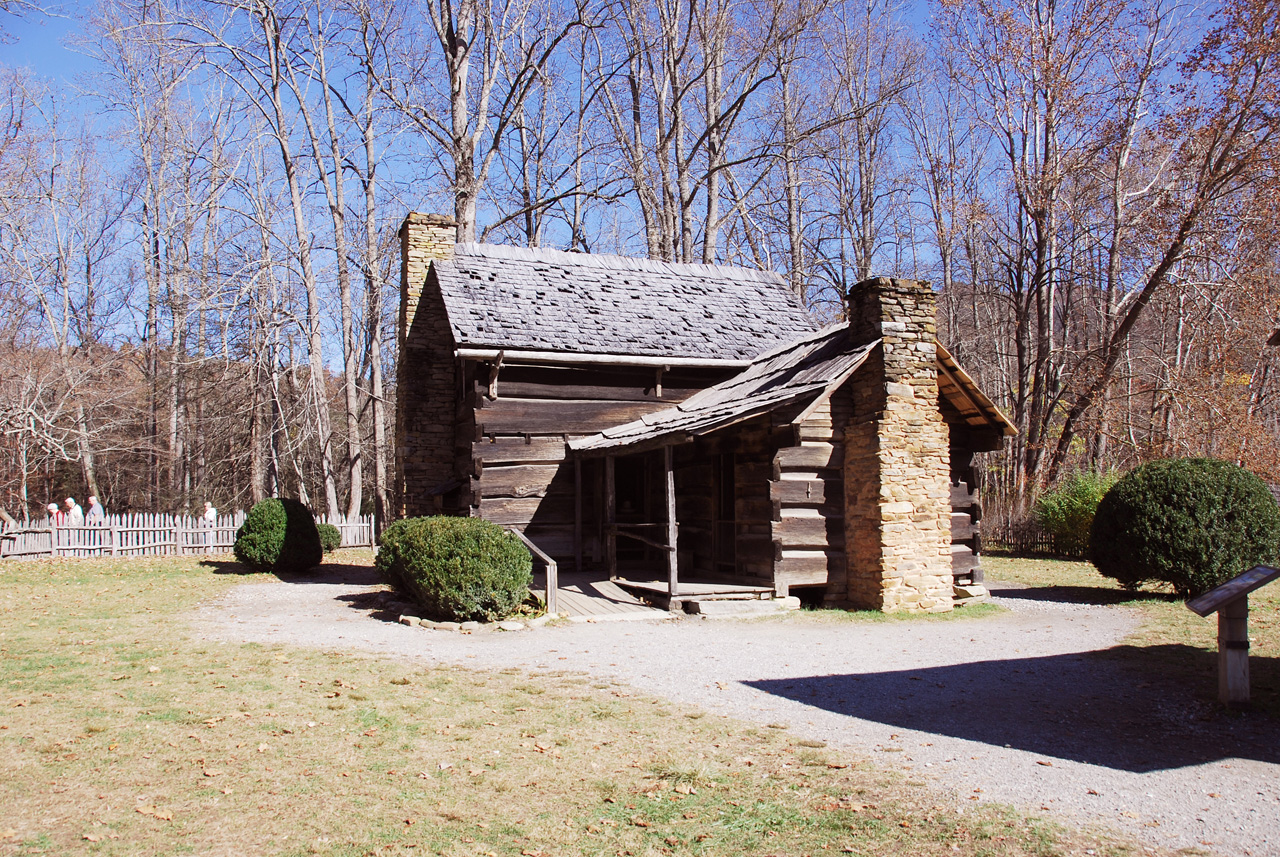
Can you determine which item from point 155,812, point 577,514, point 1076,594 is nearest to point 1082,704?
point 155,812

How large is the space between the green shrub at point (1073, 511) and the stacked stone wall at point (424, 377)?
1386 centimetres

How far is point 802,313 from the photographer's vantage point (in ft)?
62.3

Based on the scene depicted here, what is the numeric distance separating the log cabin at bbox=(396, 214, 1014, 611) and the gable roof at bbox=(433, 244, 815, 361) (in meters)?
0.05

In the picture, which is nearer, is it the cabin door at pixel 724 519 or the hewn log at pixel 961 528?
the hewn log at pixel 961 528

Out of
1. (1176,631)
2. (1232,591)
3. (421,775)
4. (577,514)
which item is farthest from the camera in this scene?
(577,514)

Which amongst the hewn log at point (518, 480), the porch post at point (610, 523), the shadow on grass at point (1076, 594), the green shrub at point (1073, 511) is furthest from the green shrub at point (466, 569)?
the green shrub at point (1073, 511)

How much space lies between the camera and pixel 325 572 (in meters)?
19.3

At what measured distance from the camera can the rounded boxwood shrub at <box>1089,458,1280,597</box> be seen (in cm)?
1259

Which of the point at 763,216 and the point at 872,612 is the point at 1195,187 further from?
the point at 872,612

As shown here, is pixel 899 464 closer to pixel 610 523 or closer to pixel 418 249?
pixel 610 523

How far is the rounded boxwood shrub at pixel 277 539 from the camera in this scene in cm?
1800

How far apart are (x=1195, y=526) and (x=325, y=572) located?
16.5m

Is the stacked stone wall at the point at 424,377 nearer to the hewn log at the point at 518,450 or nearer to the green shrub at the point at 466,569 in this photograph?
the hewn log at the point at 518,450

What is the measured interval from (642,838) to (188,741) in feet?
11.6
